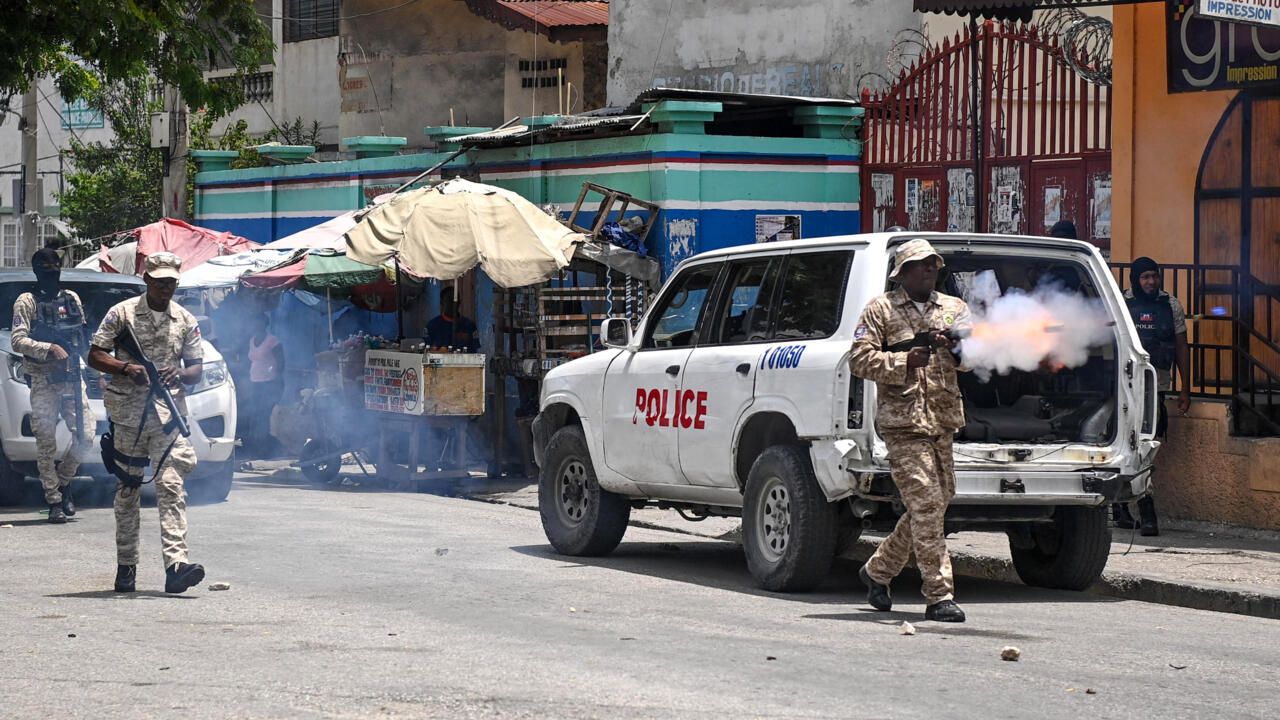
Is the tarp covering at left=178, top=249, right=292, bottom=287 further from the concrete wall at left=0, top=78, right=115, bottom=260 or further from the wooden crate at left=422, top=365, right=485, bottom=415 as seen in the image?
the concrete wall at left=0, top=78, right=115, bottom=260

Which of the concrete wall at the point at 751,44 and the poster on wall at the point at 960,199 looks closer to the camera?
the poster on wall at the point at 960,199

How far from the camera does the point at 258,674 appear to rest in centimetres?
756

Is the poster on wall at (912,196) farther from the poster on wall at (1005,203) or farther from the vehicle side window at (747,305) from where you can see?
the vehicle side window at (747,305)

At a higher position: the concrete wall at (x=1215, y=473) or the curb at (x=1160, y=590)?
the concrete wall at (x=1215, y=473)

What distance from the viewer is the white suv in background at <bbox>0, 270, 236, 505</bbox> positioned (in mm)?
15109

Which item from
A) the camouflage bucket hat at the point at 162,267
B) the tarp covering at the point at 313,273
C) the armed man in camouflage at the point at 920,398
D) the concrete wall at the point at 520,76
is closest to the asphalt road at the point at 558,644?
the armed man in camouflage at the point at 920,398

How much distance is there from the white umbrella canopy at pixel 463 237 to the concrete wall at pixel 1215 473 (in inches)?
240

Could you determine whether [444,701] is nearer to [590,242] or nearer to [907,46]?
[590,242]

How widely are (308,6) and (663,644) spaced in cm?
2845

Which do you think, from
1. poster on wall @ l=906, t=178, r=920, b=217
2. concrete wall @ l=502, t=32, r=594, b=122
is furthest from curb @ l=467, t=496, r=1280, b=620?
concrete wall @ l=502, t=32, r=594, b=122

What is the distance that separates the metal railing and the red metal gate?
5.73 feet

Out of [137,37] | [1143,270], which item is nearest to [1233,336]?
[1143,270]

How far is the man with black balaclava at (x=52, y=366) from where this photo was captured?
1406 centimetres

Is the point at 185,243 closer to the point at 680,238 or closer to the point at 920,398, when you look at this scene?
the point at 680,238
